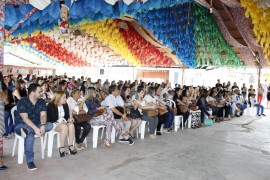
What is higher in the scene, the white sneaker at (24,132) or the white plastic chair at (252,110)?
the white sneaker at (24,132)

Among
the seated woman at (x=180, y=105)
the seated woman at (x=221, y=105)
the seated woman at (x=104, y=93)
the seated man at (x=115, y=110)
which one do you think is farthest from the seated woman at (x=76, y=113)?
the seated woman at (x=221, y=105)

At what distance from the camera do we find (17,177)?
330cm

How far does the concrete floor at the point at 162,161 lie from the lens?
3572mm

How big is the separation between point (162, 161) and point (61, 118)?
5.67 ft

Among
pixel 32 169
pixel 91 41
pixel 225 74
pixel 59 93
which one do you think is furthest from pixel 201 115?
pixel 225 74

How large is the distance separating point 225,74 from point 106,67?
8100mm

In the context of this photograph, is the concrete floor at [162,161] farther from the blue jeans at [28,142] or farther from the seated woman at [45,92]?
the seated woman at [45,92]

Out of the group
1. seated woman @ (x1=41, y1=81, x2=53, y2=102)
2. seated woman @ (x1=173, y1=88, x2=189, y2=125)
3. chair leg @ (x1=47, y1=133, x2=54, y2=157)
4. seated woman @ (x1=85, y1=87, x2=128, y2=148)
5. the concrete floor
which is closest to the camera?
the concrete floor

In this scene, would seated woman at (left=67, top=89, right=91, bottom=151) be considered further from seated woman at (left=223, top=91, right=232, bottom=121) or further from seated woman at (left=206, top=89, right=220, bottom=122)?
seated woman at (left=223, top=91, right=232, bottom=121)

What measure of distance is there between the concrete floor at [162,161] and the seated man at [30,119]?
280mm

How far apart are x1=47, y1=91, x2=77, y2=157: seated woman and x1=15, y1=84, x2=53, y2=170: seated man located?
0.30 meters

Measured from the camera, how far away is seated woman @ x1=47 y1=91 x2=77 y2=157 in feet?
13.6

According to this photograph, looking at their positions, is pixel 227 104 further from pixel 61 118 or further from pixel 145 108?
pixel 61 118

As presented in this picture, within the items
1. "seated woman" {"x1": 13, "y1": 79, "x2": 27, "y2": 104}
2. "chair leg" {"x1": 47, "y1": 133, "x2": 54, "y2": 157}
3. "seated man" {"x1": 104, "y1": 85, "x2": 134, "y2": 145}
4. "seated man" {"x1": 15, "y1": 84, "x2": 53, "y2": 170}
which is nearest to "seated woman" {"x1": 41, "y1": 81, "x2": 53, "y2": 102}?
"seated woman" {"x1": 13, "y1": 79, "x2": 27, "y2": 104}
